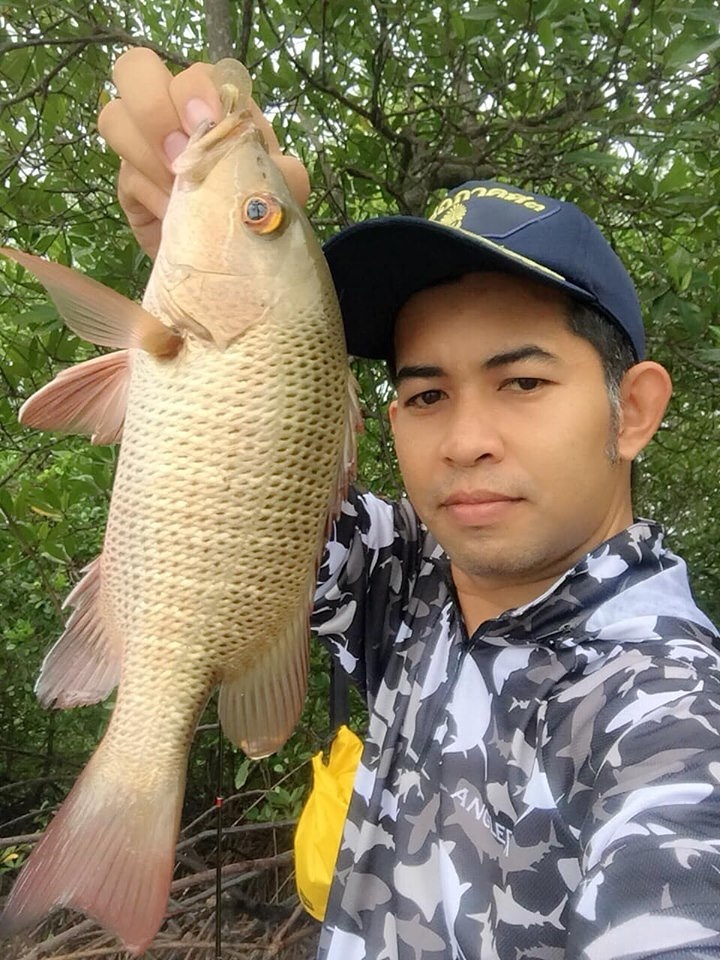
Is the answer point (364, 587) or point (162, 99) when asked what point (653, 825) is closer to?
point (364, 587)

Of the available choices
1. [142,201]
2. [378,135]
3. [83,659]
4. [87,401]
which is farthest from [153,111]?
[378,135]

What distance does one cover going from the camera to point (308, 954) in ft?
9.41

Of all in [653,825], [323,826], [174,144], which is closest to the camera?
[653,825]

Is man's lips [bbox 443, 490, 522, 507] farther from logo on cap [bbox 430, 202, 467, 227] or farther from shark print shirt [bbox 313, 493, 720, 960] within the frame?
logo on cap [bbox 430, 202, 467, 227]

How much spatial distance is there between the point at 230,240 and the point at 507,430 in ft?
1.60

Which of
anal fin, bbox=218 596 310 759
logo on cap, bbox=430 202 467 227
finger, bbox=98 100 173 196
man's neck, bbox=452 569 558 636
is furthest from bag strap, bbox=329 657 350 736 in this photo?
finger, bbox=98 100 173 196

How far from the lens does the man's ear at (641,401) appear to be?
52.1 inches

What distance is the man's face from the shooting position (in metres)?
1.20

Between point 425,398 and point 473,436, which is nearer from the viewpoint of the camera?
point 473,436

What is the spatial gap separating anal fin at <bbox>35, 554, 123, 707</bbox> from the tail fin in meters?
0.12

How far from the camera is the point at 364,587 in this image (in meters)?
1.64

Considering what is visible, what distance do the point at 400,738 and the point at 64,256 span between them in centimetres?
174

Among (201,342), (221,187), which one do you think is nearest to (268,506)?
(201,342)

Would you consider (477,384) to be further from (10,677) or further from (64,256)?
(10,677)
